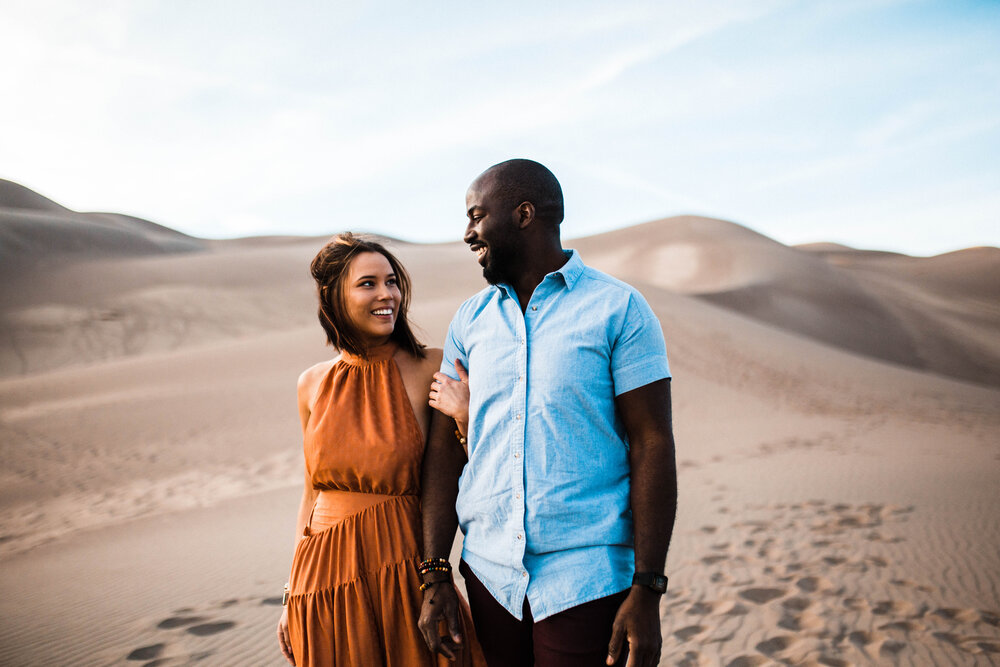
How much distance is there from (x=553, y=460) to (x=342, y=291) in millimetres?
1183

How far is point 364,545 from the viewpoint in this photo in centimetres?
229

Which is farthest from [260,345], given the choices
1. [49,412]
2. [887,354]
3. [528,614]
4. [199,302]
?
[887,354]

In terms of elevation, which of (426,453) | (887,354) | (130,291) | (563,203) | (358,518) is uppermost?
(130,291)

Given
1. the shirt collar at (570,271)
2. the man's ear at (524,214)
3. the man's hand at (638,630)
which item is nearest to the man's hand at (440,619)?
the man's hand at (638,630)

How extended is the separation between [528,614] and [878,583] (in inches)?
188

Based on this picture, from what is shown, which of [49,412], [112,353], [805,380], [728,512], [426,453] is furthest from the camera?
[112,353]

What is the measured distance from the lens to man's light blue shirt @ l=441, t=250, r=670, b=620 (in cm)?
184

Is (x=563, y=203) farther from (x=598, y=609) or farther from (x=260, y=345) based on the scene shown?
(x=260, y=345)

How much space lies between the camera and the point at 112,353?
25609 millimetres

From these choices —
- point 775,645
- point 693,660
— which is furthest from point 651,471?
point 775,645

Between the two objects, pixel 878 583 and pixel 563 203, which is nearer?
pixel 563 203

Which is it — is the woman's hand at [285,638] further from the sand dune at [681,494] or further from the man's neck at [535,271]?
the sand dune at [681,494]

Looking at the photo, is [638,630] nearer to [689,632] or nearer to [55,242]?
[689,632]

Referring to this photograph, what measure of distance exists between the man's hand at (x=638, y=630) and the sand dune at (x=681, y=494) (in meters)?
2.91
